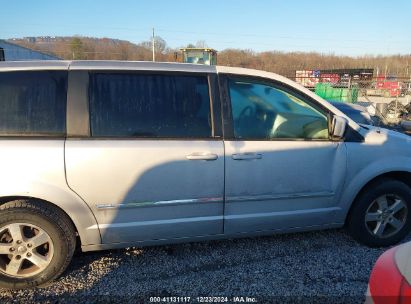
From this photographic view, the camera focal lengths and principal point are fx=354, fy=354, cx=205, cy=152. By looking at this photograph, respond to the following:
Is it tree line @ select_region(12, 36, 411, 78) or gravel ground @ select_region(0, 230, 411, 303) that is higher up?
tree line @ select_region(12, 36, 411, 78)

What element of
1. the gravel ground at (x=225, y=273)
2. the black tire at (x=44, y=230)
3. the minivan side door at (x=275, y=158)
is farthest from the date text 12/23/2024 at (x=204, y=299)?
the black tire at (x=44, y=230)

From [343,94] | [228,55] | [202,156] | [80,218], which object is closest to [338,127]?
[202,156]

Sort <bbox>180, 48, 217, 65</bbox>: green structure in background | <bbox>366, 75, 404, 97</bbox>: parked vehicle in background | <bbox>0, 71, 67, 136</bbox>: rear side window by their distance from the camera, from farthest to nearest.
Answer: <bbox>180, 48, 217, 65</bbox>: green structure in background
<bbox>366, 75, 404, 97</bbox>: parked vehicle in background
<bbox>0, 71, 67, 136</bbox>: rear side window

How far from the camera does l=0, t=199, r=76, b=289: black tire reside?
8.77 feet

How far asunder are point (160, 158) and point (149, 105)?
44cm

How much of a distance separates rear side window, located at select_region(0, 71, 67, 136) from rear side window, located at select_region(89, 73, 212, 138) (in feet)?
0.81

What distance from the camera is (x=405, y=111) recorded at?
15539 mm

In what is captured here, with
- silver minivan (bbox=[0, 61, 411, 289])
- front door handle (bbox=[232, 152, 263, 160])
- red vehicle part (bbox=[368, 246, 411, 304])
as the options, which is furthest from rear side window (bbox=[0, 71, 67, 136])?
red vehicle part (bbox=[368, 246, 411, 304])

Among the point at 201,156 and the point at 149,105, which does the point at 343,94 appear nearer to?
the point at 201,156

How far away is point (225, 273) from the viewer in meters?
3.12

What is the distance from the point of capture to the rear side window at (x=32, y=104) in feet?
8.76

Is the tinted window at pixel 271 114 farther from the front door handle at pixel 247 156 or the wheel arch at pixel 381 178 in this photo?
the wheel arch at pixel 381 178

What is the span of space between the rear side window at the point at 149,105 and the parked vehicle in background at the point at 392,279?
5.56ft

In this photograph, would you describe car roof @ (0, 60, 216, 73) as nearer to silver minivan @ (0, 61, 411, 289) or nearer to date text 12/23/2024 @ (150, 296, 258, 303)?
silver minivan @ (0, 61, 411, 289)
